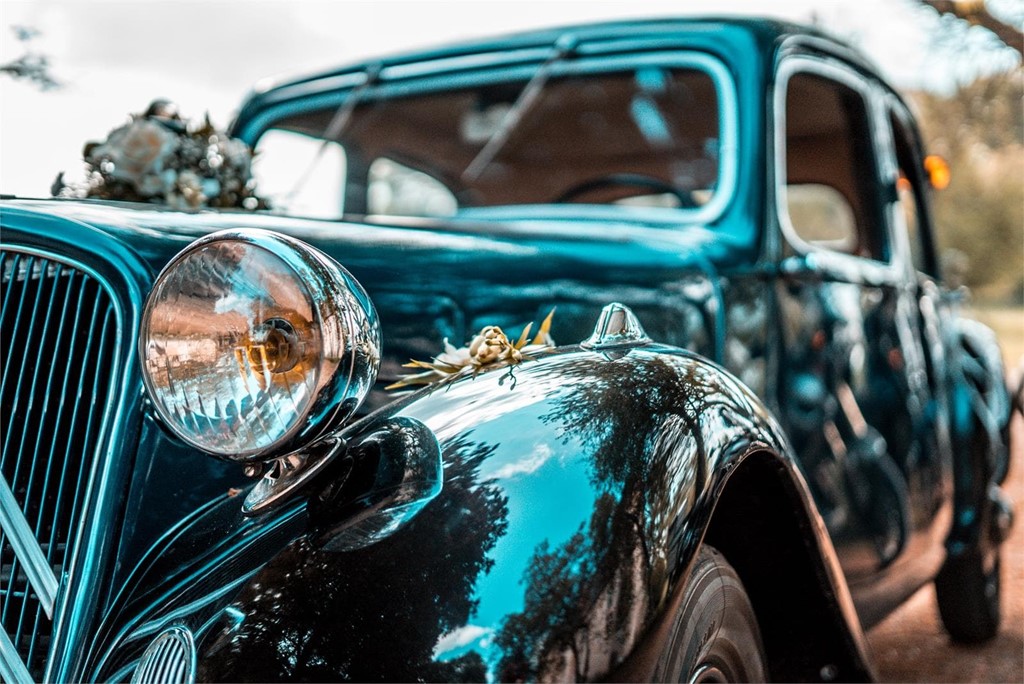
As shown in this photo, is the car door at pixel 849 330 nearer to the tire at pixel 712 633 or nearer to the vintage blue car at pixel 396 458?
the vintage blue car at pixel 396 458

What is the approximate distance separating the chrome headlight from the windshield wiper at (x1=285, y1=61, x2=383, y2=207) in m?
1.76

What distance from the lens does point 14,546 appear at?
1297 millimetres

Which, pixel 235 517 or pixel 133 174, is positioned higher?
pixel 133 174

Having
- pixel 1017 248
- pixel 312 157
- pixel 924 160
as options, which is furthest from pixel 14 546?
pixel 1017 248

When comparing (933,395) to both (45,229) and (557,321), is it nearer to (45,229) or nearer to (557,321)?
(557,321)

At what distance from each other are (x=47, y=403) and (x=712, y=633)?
0.93 meters

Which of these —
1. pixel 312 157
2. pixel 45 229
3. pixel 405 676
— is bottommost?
pixel 405 676

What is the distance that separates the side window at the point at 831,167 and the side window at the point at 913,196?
0.65ft

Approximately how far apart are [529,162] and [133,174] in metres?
1.13

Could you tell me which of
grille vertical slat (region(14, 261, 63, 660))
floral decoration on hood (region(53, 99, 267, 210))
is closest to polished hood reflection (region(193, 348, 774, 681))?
grille vertical slat (region(14, 261, 63, 660))

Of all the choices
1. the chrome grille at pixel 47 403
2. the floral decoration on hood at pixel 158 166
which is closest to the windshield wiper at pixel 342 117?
A: the floral decoration on hood at pixel 158 166

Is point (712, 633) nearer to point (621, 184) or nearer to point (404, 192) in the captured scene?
point (621, 184)

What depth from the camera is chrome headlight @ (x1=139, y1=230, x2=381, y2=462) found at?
46.2 inches

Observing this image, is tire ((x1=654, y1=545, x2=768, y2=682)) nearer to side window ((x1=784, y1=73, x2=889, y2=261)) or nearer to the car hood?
the car hood
